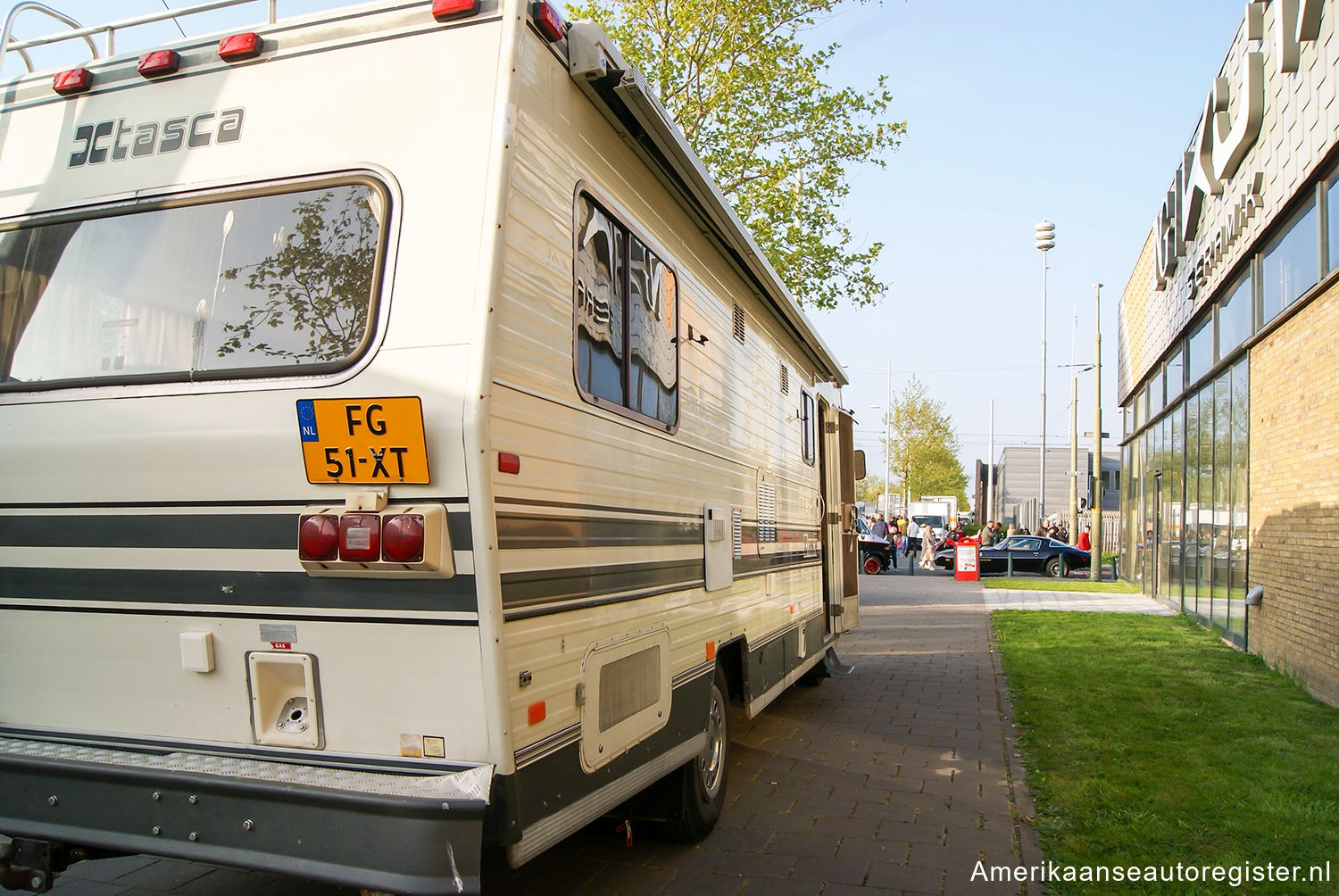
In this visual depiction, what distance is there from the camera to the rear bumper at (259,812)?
8.79ft

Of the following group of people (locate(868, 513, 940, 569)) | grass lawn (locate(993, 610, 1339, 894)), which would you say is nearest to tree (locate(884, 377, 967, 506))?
group of people (locate(868, 513, 940, 569))

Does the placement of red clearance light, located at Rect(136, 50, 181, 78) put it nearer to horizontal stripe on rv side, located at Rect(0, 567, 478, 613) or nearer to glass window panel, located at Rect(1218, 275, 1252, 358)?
horizontal stripe on rv side, located at Rect(0, 567, 478, 613)

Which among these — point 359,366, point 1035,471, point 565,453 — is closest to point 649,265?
point 565,453

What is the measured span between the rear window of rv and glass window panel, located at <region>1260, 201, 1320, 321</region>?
8019 mm

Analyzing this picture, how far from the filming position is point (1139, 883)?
4266 millimetres

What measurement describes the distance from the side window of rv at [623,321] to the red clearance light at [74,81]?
1.84 metres

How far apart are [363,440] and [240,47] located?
1.53 meters

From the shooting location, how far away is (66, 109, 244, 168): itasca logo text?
3.38m

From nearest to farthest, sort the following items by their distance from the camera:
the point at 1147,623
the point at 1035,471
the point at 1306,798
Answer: the point at 1306,798 < the point at 1147,623 < the point at 1035,471

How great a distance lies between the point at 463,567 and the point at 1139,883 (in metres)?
3.35

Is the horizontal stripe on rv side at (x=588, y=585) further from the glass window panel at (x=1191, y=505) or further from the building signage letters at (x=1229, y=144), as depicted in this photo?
the glass window panel at (x=1191, y=505)

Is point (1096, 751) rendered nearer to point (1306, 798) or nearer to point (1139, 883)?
point (1306, 798)

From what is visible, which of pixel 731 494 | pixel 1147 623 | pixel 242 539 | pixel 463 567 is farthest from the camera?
pixel 1147 623

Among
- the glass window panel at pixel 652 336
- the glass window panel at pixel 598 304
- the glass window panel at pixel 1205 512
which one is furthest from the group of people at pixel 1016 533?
the glass window panel at pixel 598 304
